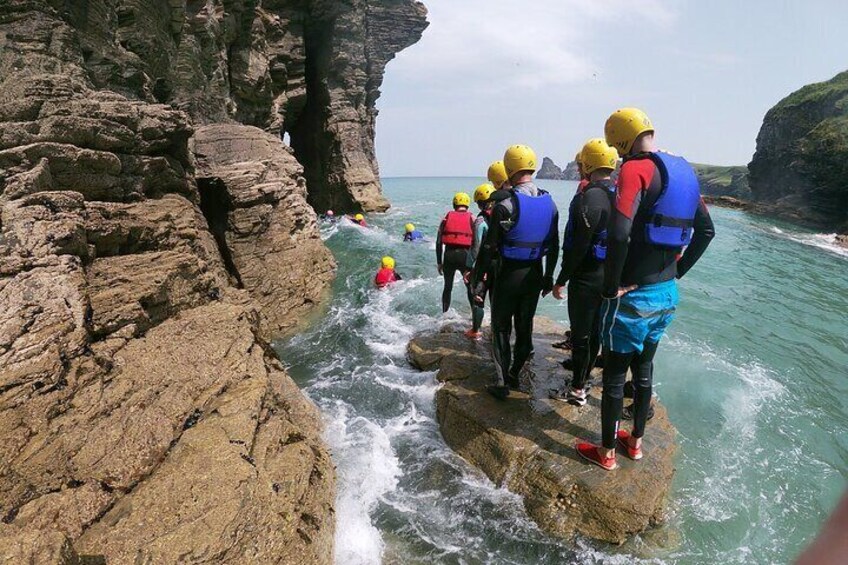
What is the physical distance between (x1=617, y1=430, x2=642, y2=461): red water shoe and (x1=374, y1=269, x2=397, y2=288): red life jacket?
831 centimetres

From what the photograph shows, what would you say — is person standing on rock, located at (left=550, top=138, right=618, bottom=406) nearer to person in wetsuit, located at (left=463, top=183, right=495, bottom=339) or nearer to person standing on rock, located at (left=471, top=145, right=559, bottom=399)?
person standing on rock, located at (left=471, top=145, right=559, bottom=399)

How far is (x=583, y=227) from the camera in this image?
469 cm

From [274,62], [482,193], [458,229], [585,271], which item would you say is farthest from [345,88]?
[585,271]

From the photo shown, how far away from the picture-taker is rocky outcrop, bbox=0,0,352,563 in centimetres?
299

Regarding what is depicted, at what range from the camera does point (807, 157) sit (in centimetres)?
4191

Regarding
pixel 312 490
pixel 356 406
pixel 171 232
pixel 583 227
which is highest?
pixel 583 227

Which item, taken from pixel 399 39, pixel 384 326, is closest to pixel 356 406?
pixel 384 326

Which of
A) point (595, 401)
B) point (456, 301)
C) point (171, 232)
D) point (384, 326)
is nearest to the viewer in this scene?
point (595, 401)

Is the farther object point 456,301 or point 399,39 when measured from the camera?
point 399,39

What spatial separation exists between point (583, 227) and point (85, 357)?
480cm

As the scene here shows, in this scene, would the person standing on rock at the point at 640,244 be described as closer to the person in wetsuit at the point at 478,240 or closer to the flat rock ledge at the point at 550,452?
the flat rock ledge at the point at 550,452

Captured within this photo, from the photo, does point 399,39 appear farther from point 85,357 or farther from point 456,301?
point 85,357

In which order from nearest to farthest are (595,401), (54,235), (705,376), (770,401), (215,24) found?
1. (54,235)
2. (595,401)
3. (770,401)
4. (705,376)
5. (215,24)

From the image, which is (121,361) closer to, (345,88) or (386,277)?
(386,277)
